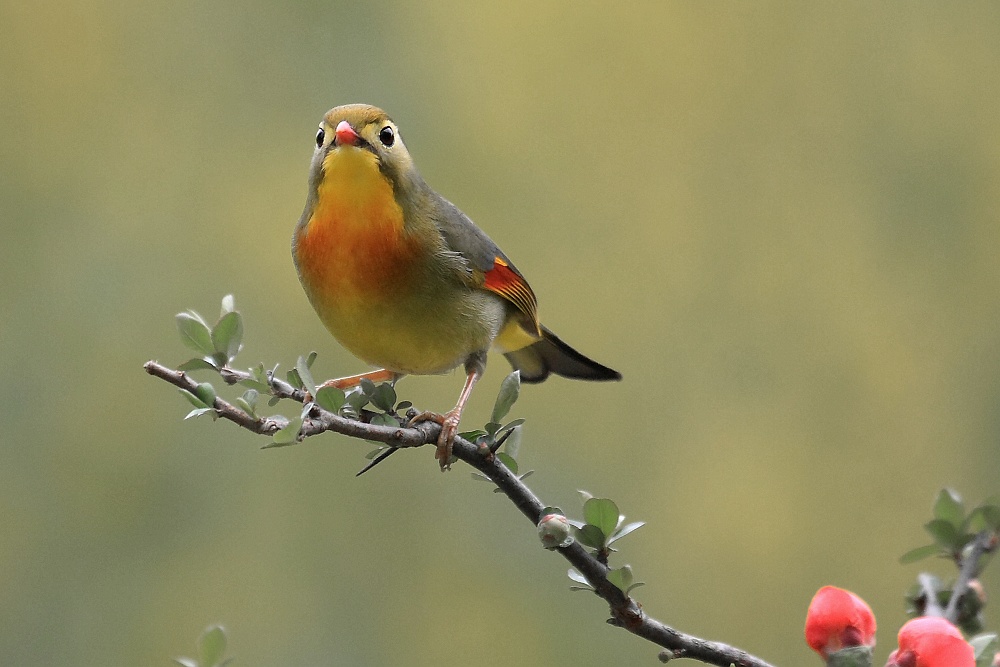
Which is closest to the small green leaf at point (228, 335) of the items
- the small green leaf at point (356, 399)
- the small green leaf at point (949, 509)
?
the small green leaf at point (356, 399)

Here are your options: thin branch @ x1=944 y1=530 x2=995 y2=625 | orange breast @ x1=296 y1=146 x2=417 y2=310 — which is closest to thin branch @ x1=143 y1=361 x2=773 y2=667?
thin branch @ x1=944 y1=530 x2=995 y2=625

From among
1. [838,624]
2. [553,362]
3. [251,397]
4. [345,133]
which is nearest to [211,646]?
[251,397]

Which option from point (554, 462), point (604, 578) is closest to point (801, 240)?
point (554, 462)

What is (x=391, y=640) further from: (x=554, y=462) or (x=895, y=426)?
(x=895, y=426)

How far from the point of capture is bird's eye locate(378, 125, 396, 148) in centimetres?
113

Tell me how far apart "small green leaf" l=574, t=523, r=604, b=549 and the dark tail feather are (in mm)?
582

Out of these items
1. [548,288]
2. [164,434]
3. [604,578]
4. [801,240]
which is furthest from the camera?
[801,240]

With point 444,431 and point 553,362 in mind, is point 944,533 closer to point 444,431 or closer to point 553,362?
point 444,431

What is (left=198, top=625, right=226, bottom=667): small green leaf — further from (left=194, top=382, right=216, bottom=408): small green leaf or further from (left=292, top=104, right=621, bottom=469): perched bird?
(left=292, top=104, right=621, bottom=469): perched bird

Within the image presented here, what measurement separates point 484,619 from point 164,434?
0.93 meters

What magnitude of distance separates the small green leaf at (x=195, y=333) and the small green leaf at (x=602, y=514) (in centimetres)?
28

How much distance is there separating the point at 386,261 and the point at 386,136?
141mm

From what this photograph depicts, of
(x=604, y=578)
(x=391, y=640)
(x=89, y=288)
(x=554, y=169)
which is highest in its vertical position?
(x=554, y=169)

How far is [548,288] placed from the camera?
111 inches
